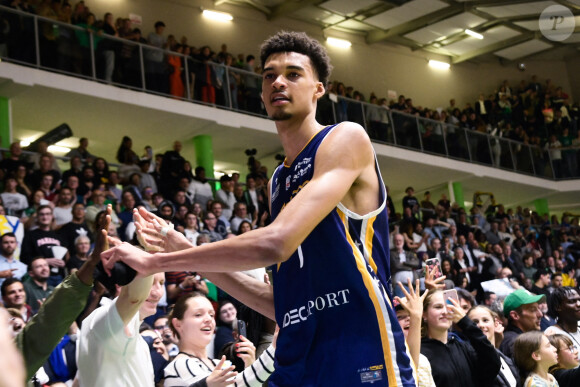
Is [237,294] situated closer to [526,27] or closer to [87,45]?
[87,45]

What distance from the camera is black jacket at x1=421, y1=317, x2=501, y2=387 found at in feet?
18.2

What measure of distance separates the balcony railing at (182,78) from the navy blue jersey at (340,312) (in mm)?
12112

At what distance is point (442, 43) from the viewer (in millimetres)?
24641

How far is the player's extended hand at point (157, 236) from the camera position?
282 cm

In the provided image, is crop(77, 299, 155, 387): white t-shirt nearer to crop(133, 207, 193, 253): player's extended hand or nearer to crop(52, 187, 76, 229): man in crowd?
crop(133, 207, 193, 253): player's extended hand

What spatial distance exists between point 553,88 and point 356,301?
85.1ft

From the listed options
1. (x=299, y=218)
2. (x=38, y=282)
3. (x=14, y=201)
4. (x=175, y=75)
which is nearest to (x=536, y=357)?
(x=299, y=218)

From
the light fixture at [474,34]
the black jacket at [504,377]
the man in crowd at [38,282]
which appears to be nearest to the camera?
the black jacket at [504,377]

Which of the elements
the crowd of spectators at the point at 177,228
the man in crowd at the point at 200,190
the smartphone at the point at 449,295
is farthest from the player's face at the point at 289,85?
the man in crowd at the point at 200,190

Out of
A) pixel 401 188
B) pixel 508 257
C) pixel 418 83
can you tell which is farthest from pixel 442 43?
pixel 508 257

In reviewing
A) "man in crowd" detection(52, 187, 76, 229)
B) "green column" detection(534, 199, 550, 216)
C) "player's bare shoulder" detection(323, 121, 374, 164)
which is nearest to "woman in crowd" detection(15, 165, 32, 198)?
"man in crowd" detection(52, 187, 76, 229)

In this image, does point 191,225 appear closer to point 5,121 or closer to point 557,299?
point 5,121

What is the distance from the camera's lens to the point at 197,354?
4.97 m

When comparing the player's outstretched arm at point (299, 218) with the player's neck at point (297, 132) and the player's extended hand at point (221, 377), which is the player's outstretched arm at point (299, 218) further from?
the player's extended hand at point (221, 377)
